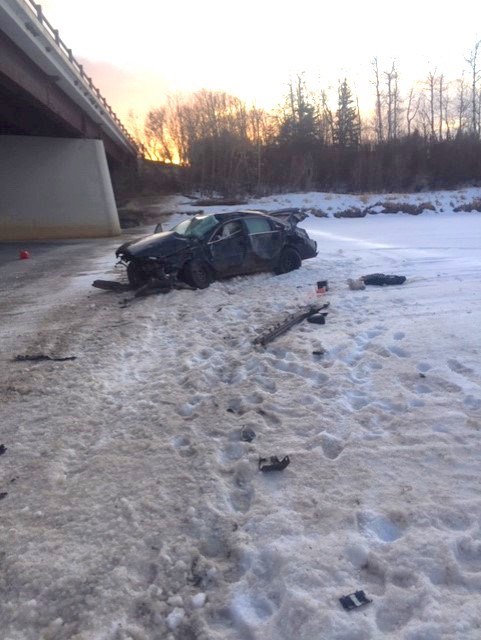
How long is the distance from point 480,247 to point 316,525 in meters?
14.3

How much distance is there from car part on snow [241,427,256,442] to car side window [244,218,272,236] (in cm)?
777

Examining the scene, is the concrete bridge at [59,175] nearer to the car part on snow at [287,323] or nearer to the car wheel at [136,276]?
the car wheel at [136,276]

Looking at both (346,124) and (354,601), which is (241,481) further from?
(346,124)

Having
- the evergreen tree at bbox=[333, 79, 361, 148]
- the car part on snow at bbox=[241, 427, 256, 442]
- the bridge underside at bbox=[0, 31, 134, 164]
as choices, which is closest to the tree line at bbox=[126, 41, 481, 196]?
→ the evergreen tree at bbox=[333, 79, 361, 148]

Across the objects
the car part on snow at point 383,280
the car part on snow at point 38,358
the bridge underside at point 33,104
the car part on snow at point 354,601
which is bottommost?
the car part on snow at point 383,280

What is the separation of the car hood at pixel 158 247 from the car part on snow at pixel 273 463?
678 cm

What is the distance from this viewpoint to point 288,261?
42.3ft

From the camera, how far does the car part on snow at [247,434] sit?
14.8 feet

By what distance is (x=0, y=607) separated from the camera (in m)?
2.78

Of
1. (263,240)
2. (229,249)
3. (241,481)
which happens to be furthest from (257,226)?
(241,481)

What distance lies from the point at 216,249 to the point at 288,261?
2.40 m

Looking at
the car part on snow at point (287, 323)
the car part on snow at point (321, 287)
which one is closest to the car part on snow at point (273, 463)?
the car part on snow at point (287, 323)

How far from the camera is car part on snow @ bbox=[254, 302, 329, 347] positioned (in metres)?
7.04

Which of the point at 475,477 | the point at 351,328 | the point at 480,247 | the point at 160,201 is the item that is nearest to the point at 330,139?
the point at 160,201
